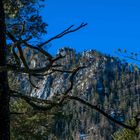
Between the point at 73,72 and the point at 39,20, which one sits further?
the point at 39,20

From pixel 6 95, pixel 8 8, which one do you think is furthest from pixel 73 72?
pixel 8 8

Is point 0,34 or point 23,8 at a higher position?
point 23,8

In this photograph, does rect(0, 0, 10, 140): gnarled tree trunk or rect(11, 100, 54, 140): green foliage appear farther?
rect(11, 100, 54, 140): green foliage

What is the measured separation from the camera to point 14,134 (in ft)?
99.3

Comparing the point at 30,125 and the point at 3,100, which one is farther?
the point at 30,125

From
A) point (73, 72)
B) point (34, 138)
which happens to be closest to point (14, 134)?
point (34, 138)

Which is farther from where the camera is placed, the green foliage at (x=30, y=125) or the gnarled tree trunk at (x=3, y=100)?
the green foliage at (x=30, y=125)

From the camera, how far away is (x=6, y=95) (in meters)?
9.32

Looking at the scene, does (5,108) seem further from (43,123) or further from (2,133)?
(43,123)

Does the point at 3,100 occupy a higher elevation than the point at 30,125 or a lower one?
lower

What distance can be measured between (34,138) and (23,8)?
81.7 ft

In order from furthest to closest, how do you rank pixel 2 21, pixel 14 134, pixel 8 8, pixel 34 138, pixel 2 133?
pixel 34 138 < pixel 14 134 < pixel 8 8 < pixel 2 21 < pixel 2 133

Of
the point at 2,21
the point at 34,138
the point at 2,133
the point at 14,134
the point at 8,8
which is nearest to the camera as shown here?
the point at 2,133

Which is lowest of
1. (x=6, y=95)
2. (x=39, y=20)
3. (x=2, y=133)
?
(x=2, y=133)
